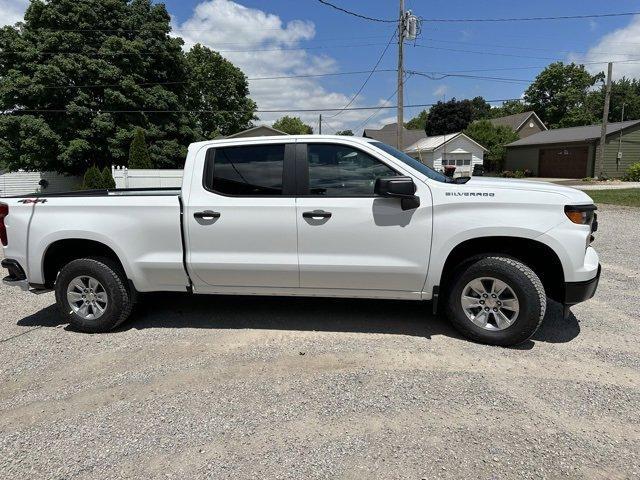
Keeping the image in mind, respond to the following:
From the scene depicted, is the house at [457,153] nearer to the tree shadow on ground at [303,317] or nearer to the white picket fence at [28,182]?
the white picket fence at [28,182]

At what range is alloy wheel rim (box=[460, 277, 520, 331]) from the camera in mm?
3959

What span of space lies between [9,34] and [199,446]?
104ft

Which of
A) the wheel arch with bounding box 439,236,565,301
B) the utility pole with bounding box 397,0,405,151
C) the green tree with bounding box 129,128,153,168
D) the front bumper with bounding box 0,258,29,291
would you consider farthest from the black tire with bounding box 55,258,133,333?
the green tree with bounding box 129,128,153,168

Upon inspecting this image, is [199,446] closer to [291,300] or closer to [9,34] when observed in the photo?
[291,300]

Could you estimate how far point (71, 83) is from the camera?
26.0 metres

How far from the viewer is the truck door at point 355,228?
3986mm

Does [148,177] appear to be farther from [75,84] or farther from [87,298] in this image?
[87,298]

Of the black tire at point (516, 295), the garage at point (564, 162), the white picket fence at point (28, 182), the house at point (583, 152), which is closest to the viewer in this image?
the black tire at point (516, 295)

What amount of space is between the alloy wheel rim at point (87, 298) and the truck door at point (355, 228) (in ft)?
6.83

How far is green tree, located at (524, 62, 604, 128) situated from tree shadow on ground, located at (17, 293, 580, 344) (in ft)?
210

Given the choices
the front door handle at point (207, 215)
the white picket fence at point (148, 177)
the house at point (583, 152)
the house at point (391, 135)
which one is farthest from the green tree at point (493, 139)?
the front door handle at point (207, 215)

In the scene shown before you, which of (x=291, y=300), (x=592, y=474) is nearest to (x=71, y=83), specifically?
(x=291, y=300)

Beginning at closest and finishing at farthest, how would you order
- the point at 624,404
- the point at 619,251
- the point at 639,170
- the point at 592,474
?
the point at 592,474
the point at 624,404
the point at 619,251
the point at 639,170

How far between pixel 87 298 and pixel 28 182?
26330mm
